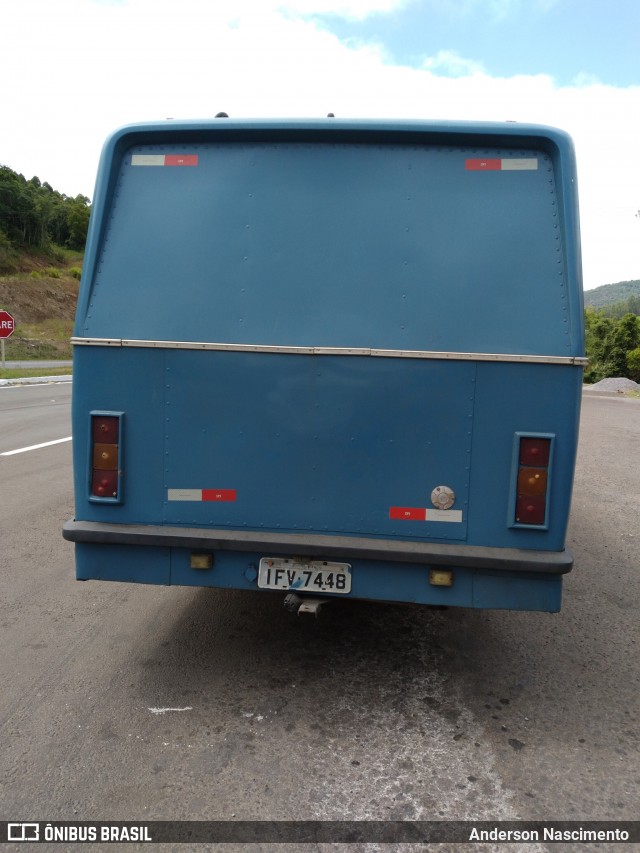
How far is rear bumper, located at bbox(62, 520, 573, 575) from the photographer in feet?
11.2

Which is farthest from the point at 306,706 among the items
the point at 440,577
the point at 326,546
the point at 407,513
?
the point at 407,513

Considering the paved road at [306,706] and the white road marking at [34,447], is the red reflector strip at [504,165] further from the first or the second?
the white road marking at [34,447]

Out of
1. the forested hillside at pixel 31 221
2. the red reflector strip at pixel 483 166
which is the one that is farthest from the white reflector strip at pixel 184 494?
the forested hillside at pixel 31 221

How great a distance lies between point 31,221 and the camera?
8956 centimetres

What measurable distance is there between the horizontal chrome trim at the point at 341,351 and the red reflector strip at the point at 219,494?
74 centimetres

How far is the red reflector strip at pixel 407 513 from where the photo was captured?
139 inches

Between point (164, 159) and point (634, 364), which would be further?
point (634, 364)

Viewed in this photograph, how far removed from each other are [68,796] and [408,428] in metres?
2.23

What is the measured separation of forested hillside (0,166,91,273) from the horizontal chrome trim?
82929mm

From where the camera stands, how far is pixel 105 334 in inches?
141

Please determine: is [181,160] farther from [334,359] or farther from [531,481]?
[531,481]

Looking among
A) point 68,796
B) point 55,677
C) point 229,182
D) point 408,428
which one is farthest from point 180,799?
point 229,182

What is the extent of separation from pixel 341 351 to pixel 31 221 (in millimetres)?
97549

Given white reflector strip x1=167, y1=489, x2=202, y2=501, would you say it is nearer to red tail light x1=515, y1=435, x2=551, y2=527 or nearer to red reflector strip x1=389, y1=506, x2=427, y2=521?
red reflector strip x1=389, y1=506, x2=427, y2=521
